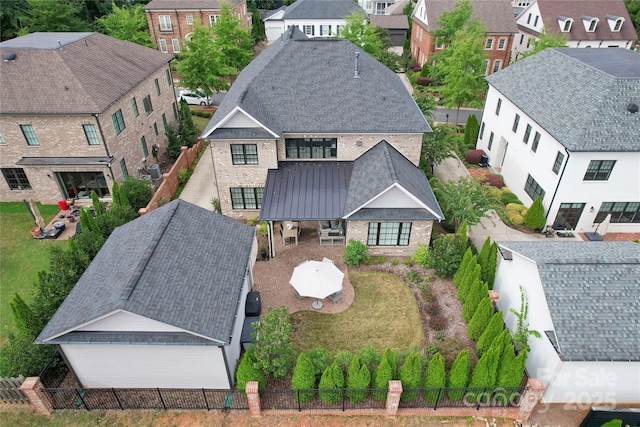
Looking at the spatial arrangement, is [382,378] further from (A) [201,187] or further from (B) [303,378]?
(A) [201,187]

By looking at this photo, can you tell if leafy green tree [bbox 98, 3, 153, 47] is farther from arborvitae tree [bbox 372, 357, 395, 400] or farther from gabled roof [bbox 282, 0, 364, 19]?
arborvitae tree [bbox 372, 357, 395, 400]

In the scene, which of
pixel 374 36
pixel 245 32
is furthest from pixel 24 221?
pixel 374 36

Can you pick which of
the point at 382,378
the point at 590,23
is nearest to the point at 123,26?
the point at 382,378

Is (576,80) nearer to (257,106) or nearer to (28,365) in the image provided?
(257,106)

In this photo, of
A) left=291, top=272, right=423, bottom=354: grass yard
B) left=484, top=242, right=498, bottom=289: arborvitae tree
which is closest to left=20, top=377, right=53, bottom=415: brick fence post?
left=291, top=272, right=423, bottom=354: grass yard

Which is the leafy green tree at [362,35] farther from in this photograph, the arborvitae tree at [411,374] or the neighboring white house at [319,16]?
the arborvitae tree at [411,374]

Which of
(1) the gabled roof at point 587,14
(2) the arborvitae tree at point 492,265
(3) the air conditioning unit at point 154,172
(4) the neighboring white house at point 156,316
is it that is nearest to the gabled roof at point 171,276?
(4) the neighboring white house at point 156,316
